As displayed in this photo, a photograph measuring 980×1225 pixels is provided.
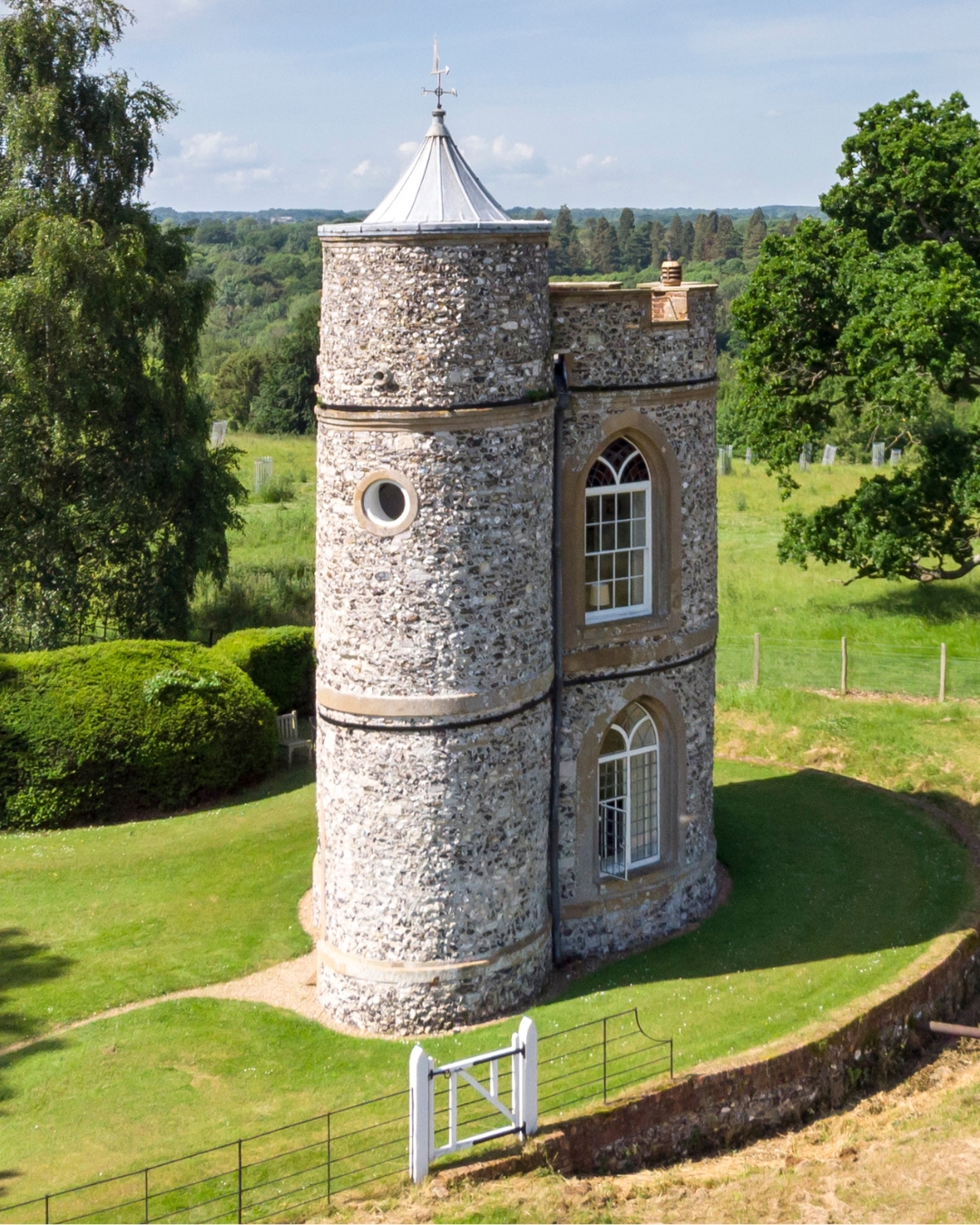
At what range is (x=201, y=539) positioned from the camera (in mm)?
31141

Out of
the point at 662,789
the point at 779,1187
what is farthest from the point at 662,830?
the point at 779,1187

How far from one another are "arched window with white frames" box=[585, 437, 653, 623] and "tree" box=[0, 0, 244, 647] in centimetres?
1444

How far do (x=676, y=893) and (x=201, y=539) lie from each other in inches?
616

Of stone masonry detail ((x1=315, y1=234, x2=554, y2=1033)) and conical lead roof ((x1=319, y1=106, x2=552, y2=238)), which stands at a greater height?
conical lead roof ((x1=319, y1=106, x2=552, y2=238))

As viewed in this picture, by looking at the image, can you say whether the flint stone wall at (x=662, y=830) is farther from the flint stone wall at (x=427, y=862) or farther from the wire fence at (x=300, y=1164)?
the wire fence at (x=300, y=1164)

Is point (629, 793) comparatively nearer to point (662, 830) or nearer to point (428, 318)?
point (662, 830)

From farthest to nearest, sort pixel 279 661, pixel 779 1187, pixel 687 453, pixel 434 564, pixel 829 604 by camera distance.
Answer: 1. pixel 829 604
2. pixel 279 661
3. pixel 687 453
4. pixel 434 564
5. pixel 779 1187

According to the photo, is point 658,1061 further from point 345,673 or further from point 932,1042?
point 345,673

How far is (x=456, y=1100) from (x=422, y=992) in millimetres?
1865

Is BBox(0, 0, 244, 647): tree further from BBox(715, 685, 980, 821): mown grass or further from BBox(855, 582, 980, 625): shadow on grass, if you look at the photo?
BBox(855, 582, 980, 625): shadow on grass

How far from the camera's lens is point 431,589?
643 inches

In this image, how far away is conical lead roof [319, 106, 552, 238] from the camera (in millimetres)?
15750

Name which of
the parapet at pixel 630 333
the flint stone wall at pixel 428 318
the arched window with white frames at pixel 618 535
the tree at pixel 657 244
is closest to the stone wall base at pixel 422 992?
the arched window with white frames at pixel 618 535

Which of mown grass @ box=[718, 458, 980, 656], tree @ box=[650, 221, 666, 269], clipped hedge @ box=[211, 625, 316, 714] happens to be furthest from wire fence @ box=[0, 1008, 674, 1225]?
tree @ box=[650, 221, 666, 269]
